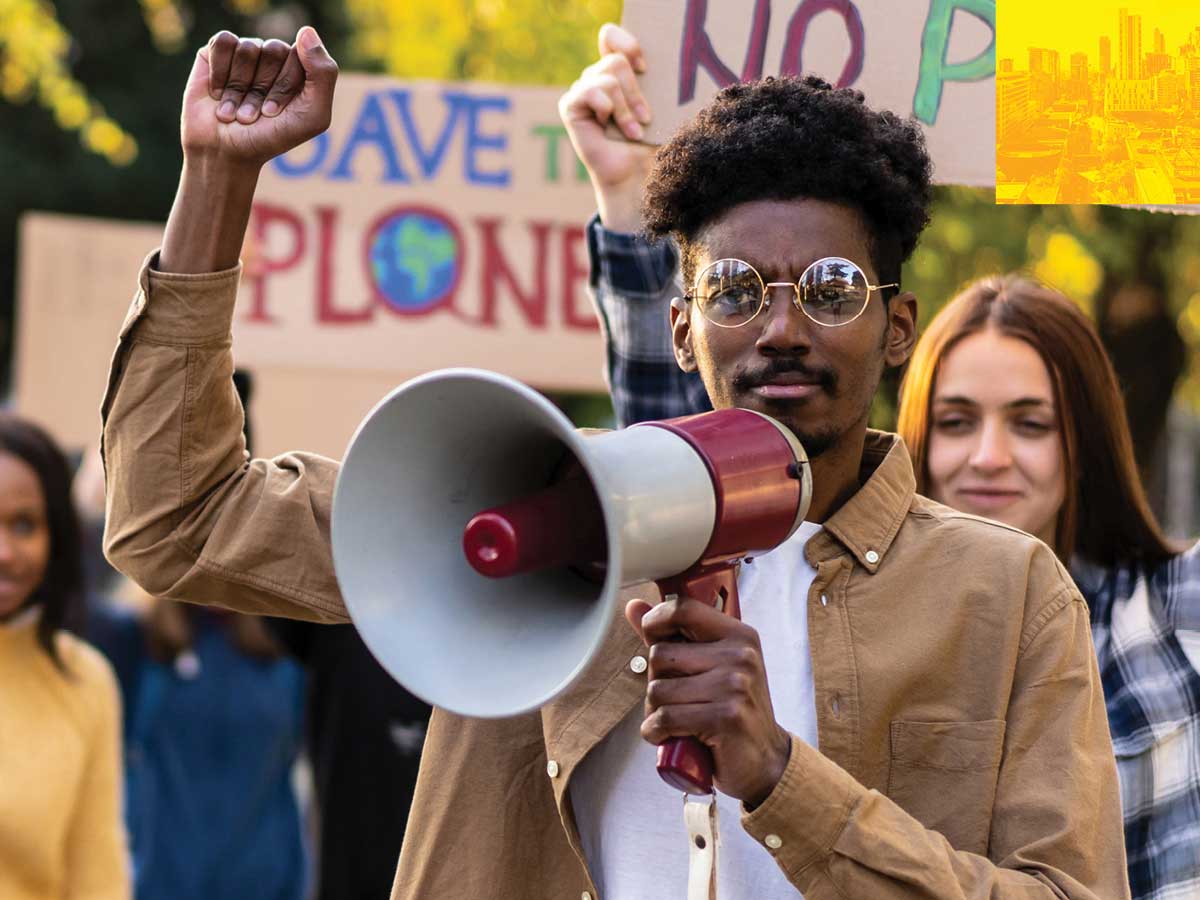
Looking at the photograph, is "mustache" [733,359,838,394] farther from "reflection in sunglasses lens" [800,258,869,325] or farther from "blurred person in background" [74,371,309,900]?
"blurred person in background" [74,371,309,900]

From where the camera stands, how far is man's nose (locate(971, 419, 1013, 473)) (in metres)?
3.78

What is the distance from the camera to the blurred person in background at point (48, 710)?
4535 mm

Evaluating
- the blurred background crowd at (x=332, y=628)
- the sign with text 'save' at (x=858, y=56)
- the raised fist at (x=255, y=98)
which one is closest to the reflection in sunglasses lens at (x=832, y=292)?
the raised fist at (x=255, y=98)

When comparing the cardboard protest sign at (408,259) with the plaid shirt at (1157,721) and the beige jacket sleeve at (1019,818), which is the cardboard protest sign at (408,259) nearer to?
the plaid shirt at (1157,721)

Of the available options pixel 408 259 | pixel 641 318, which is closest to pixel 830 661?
pixel 641 318

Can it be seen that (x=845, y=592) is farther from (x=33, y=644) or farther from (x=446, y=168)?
(x=446, y=168)

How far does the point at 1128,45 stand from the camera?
116 inches

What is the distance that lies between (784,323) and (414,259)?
3889mm

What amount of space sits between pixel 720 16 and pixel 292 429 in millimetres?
2992

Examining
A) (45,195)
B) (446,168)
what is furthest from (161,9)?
(446,168)

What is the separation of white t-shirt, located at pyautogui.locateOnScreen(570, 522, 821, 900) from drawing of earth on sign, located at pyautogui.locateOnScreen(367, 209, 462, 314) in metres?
3.69

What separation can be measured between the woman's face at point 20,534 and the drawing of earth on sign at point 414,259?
1502 mm

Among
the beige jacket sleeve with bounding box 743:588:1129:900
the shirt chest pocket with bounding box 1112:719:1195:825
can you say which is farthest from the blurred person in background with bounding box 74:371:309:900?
the beige jacket sleeve with bounding box 743:588:1129:900
